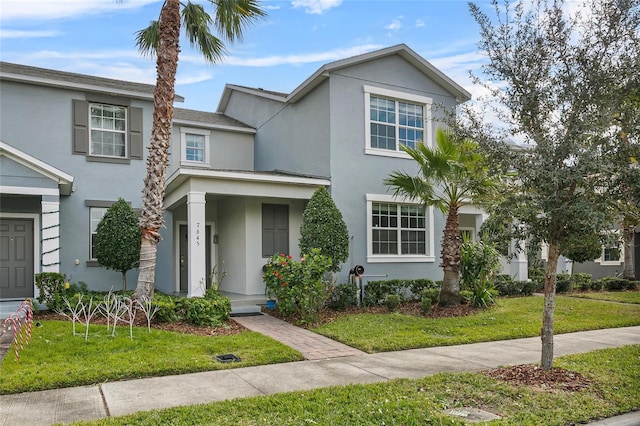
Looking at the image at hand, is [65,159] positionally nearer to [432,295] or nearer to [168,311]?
[168,311]

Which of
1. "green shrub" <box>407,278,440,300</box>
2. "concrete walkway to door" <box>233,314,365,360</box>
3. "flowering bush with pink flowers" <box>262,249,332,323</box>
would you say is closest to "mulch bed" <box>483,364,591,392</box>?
"concrete walkway to door" <box>233,314,365,360</box>

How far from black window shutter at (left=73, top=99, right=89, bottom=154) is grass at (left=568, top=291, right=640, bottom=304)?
16267 millimetres

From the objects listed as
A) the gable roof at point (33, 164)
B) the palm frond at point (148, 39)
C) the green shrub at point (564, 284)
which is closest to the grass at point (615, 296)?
the green shrub at point (564, 284)

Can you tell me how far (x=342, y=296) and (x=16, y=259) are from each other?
8.61 meters

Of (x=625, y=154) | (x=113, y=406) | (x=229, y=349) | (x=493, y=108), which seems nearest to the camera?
(x=113, y=406)

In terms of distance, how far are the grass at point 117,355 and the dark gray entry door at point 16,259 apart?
4.42m

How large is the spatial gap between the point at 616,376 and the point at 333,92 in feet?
30.9

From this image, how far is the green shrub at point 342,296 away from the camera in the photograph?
12344 mm

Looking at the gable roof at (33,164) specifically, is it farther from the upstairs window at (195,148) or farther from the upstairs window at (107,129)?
the upstairs window at (195,148)

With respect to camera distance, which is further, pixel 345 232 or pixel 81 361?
pixel 345 232

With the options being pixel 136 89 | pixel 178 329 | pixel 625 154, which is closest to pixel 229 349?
pixel 178 329

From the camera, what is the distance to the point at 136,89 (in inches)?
570

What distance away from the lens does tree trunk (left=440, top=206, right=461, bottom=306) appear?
12281 millimetres

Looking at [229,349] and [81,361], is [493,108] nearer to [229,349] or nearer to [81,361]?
[229,349]
